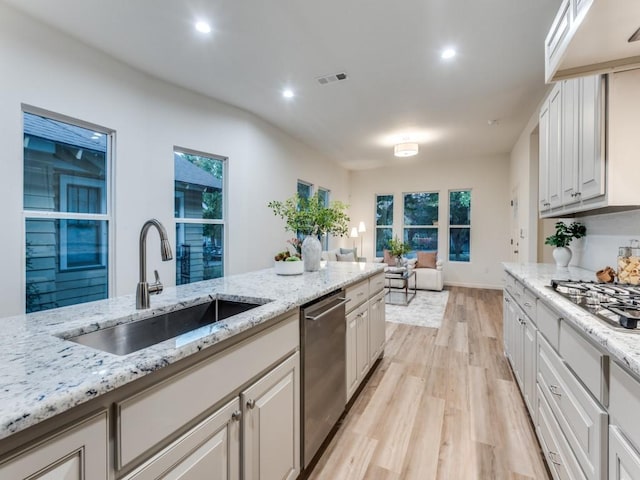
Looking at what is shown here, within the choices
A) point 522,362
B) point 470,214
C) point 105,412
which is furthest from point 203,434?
point 470,214

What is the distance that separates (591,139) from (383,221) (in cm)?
638

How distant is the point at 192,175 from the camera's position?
3932 millimetres

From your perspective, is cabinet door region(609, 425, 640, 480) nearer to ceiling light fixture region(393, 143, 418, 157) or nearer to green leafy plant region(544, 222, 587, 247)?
green leafy plant region(544, 222, 587, 247)

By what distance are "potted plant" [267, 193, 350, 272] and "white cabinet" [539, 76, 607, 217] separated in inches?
57.9

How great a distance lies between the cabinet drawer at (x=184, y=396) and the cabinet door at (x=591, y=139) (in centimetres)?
190

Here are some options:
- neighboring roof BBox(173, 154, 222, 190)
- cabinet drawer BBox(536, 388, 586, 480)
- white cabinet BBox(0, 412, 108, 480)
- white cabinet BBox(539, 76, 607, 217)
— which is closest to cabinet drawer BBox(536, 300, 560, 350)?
cabinet drawer BBox(536, 388, 586, 480)

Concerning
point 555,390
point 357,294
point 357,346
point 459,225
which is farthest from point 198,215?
point 459,225

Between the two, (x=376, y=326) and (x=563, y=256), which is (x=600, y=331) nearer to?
(x=376, y=326)

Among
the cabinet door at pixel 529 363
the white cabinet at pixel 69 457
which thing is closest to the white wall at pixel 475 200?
the cabinet door at pixel 529 363

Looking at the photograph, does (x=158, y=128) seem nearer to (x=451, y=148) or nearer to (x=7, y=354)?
(x=7, y=354)

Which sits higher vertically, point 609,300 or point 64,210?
point 64,210

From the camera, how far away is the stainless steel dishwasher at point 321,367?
4.94 feet

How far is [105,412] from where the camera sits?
2.24ft

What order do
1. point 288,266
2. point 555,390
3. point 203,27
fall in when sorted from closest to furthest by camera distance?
point 555,390 → point 288,266 → point 203,27
